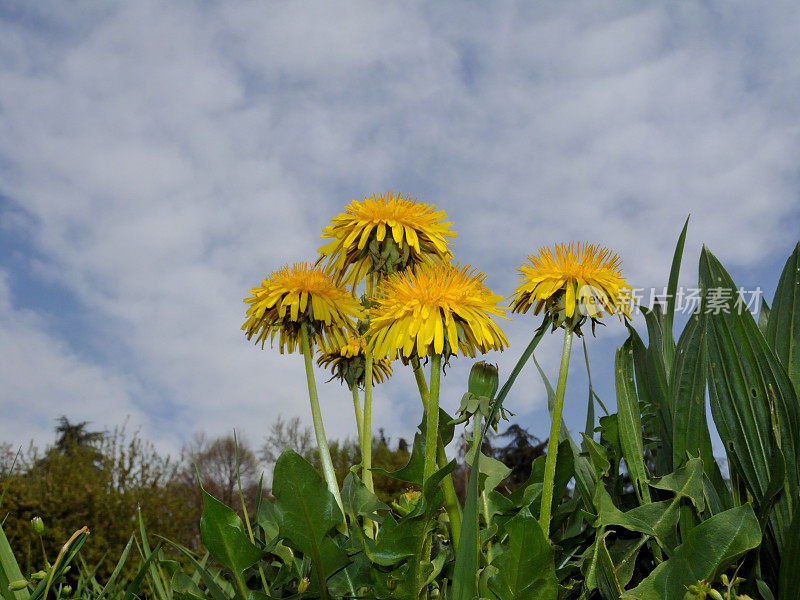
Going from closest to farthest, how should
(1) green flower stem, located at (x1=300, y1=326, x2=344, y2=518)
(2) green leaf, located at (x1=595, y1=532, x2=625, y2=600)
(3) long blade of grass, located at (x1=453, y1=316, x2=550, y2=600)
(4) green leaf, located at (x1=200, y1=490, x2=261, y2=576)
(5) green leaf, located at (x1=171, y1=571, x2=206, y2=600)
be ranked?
(3) long blade of grass, located at (x1=453, y1=316, x2=550, y2=600), (2) green leaf, located at (x1=595, y1=532, x2=625, y2=600), (4) green leaf, located at (x1=200, y1=490, x2=261, y2=576), (5) green leaf, located at (x1=171, y1=571, x2=206, y2=600), (1) green flower stem, located at (x1=300, y1=326, x2=344, y2=518)

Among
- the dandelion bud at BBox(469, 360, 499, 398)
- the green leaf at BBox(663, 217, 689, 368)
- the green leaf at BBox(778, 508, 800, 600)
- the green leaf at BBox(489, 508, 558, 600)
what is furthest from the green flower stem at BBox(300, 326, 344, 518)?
the green leaf at BBox(778, 508, 800, 600)

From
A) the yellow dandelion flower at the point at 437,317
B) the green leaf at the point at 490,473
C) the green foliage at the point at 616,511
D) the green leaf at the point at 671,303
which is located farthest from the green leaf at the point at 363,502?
the green leaf at the point at 671,303

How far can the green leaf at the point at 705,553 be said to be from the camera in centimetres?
153

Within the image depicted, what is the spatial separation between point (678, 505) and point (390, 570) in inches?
30.1

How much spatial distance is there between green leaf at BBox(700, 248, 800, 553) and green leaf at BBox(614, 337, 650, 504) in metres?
0.27

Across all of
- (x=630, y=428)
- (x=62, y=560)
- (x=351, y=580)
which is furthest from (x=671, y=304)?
(x=62, y=560)

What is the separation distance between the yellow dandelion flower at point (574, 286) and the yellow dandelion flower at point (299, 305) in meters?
0.65

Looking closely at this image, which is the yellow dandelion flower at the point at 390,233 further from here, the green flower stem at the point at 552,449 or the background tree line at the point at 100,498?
the background tree line at the point at 100,498

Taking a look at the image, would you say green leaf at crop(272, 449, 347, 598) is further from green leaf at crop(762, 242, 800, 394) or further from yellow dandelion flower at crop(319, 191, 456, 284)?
green leaf at crop(762, 242, 800, 394)

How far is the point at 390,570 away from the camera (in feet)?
5.27

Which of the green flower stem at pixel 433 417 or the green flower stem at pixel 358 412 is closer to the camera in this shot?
the green flower stem at pixel 433 417

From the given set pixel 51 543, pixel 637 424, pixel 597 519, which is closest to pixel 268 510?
pixel 597 519

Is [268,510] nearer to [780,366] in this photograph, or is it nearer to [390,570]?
[390,570]

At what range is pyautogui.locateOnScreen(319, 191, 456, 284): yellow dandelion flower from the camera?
1893 millimetres
